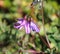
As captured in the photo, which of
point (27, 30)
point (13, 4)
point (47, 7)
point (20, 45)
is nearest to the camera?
point (27, 30)

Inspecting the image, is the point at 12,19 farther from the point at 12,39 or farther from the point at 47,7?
the point at 12,39

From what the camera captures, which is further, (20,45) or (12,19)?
(12,19)

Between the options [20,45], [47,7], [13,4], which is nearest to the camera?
[20,45]

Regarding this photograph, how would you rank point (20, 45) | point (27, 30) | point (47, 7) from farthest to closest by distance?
point (47, 7)
point (20, 45)
point (27, 30)

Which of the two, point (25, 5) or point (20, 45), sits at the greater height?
point (25, 5)

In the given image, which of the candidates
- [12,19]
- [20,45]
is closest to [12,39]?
[20,45]

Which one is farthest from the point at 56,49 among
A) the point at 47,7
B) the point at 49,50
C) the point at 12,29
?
the point at 47,7

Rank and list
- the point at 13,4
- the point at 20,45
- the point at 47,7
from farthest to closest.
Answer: the point at 13,4 → the point at 47,7 → the point at 20,45

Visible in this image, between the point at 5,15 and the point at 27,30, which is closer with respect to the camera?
the point at 27,30

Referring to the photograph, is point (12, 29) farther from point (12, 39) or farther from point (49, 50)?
point (49, 50)
